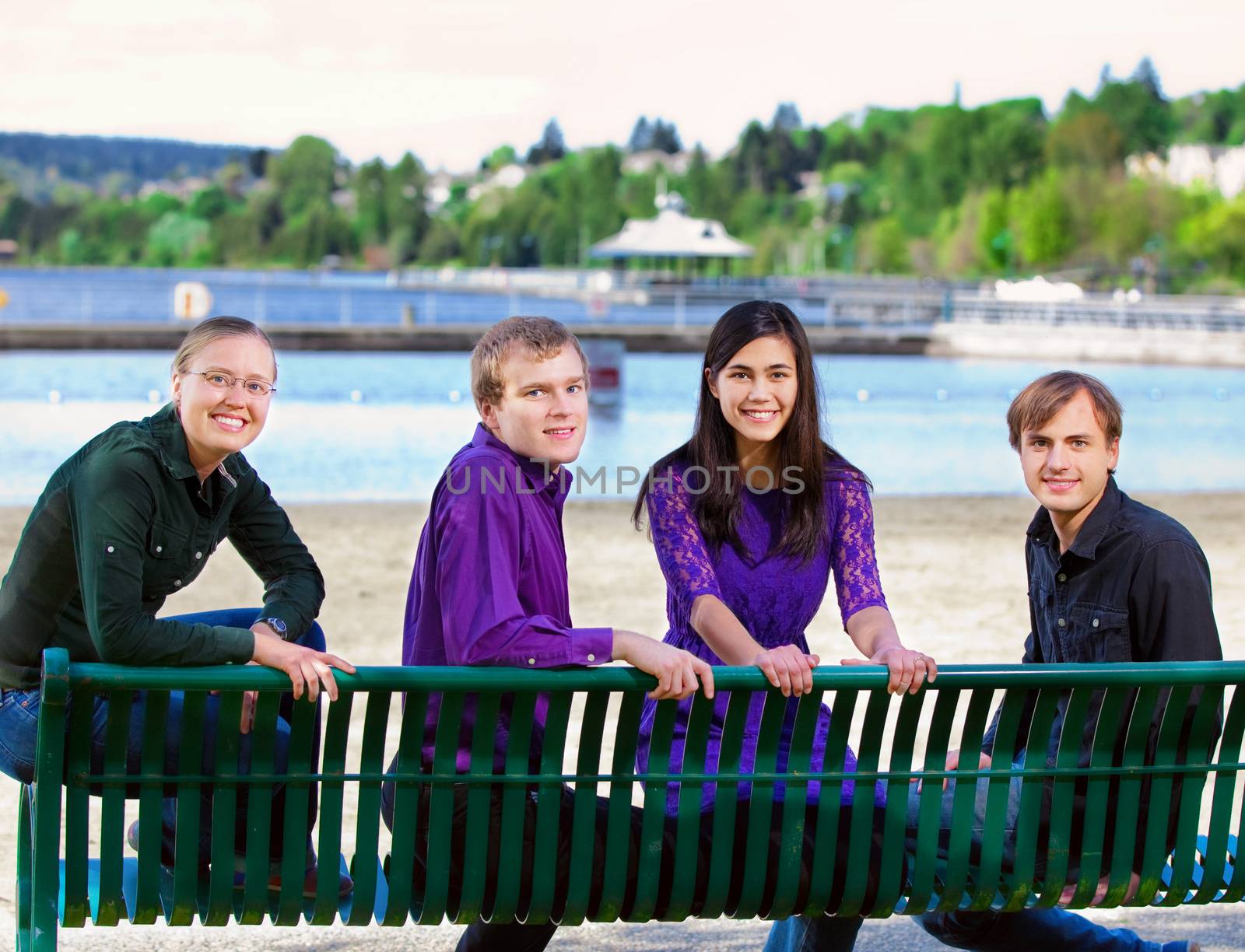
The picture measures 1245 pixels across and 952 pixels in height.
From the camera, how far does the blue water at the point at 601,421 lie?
19.0m

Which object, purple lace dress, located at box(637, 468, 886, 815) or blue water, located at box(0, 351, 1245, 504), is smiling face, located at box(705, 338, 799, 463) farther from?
blue water, located at box(0, 351, 1245, 504)

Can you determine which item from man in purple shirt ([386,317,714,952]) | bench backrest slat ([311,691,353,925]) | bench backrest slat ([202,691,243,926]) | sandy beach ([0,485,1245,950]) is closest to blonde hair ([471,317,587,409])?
man in purple shirt ([386,317,714,952])

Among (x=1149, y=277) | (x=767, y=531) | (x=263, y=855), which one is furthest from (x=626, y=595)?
(x=1149, y=277)

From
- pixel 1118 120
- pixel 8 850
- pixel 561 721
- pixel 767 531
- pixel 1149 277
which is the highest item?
pixel 1118 120

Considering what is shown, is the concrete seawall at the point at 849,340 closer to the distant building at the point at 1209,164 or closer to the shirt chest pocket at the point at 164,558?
the shirt chest pocket at the point at 164,558

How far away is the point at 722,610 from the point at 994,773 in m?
0.64

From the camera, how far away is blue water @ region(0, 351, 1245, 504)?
19016 millimetres

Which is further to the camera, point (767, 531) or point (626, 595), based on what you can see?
point (626, 595)

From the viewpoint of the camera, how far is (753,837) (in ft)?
9.95

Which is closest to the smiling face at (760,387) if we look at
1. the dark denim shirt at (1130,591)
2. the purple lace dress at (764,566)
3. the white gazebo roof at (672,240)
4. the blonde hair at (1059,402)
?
the purple lace dress at (764,566)

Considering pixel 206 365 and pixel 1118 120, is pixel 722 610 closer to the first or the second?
pixel 206 365

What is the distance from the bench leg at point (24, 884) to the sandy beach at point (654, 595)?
2.69 ft

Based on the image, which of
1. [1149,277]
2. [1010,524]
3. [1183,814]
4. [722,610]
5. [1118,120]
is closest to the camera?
[1183,814]

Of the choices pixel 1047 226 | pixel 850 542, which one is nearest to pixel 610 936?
pixel 850 542
